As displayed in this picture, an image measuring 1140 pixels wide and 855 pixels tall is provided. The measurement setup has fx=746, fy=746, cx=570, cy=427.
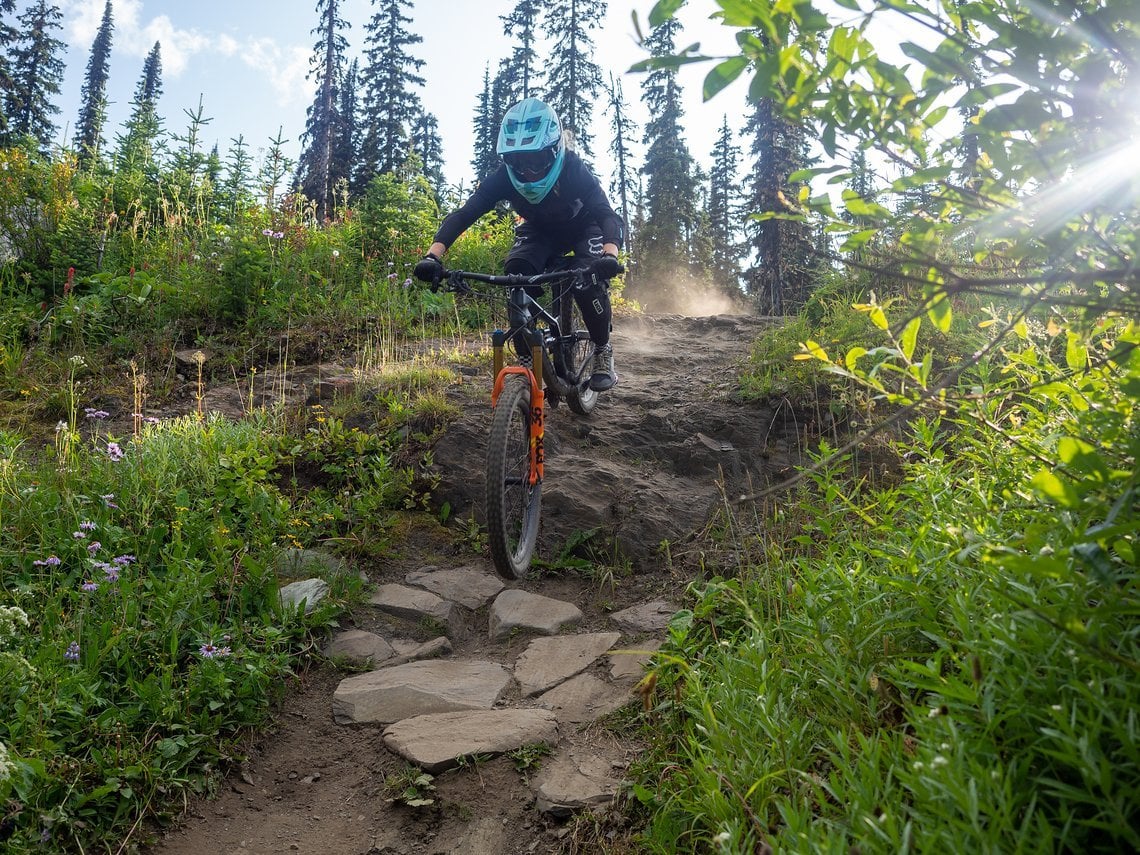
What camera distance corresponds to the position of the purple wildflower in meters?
3.39

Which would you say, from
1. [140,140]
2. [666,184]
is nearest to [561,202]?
[140,140]

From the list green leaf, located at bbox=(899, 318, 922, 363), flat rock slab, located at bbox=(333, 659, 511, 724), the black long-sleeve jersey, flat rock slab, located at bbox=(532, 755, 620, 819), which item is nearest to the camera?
green leaf, located at bbox=(899, 318, 922, 363)

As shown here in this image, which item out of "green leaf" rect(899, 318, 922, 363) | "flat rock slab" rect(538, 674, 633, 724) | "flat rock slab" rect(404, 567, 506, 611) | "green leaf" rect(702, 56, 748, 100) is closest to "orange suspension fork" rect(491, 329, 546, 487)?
"flat rock slab" rect(404, 567, 506, 611)

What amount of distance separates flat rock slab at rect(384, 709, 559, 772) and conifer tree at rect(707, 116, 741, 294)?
2411 cm

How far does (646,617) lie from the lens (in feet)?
13.9

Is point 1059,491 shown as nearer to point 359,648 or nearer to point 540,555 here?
point 359,648

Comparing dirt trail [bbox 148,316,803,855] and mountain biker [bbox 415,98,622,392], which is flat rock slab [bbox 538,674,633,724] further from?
mountain biker [bbox 415,98,622,392]

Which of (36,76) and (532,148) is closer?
(532,148)

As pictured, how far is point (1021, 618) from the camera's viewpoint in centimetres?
171

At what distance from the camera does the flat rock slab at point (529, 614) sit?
4.39m

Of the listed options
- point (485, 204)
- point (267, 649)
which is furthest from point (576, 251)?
point (267, 649)

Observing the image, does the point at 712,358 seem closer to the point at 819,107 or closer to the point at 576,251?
the point at 576,251

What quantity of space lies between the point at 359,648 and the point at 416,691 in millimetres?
606

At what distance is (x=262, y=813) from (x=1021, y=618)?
288cm
